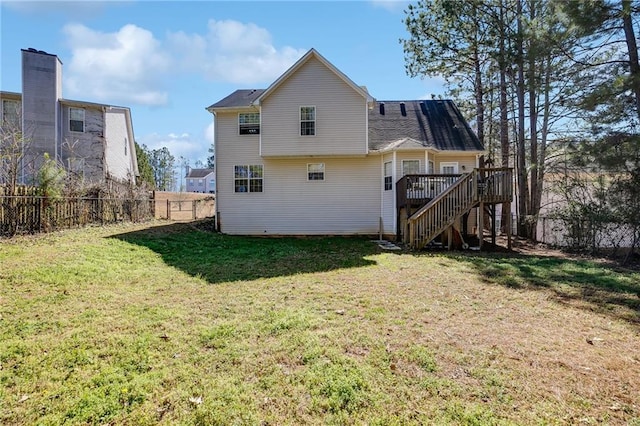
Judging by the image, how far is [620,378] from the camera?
3.46m

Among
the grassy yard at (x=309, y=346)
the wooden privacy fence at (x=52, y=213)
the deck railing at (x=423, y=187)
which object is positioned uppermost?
the deck railing at (x=423, y=187)

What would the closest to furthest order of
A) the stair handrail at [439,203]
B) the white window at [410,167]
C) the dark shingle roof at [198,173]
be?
1. the stair handrail at [439,203]
2. the white window at [410,167]
3. the dark shingle roof at [198,173]

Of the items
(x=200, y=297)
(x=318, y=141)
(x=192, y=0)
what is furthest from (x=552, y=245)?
(x=192, y=0)

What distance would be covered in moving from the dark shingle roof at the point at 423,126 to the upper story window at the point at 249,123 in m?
Result: 5.02

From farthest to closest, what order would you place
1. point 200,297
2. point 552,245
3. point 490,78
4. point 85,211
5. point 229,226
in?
point 490,78 < point 229,226 < point 552,245 < point 85,211 < point 200,297

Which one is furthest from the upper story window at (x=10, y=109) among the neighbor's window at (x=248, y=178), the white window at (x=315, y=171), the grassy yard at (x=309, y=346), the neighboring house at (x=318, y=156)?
the white window at (x=315, y=171)

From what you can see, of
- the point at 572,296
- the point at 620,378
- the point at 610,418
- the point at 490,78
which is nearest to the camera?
the point at 610,418

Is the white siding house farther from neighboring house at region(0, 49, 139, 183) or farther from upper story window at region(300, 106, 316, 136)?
neighboring house at region(0, 49, 139, 183)

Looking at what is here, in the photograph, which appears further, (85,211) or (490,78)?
(490,78)

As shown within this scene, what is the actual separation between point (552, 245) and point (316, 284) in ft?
38.2

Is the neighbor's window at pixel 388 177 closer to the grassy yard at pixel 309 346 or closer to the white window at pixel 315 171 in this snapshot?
the white window at pixel 315 171

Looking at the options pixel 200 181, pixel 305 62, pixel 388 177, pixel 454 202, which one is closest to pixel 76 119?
pixel 305 62

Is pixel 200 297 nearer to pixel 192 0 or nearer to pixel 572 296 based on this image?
pixel 572 296

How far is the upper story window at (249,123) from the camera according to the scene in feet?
48.5
